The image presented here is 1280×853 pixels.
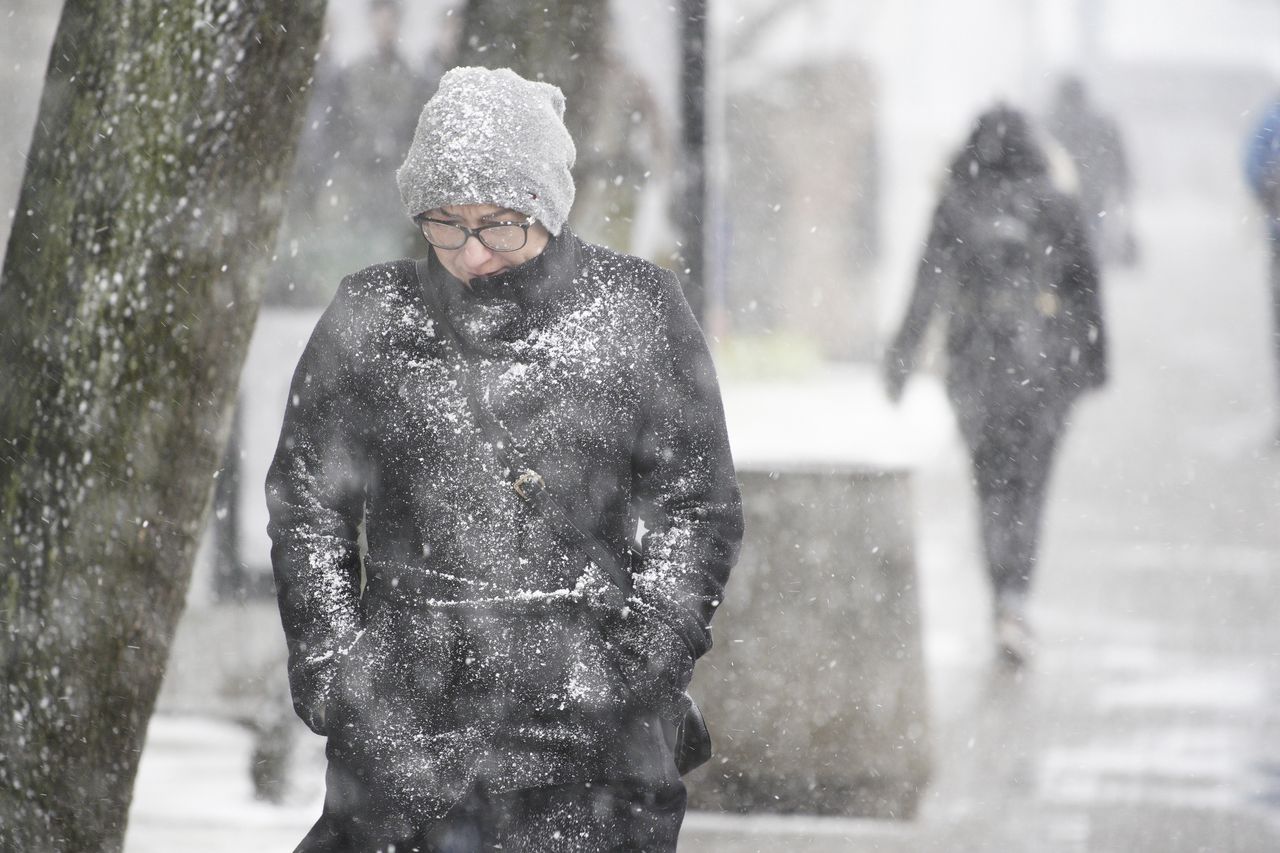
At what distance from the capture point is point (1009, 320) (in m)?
→ 5.61

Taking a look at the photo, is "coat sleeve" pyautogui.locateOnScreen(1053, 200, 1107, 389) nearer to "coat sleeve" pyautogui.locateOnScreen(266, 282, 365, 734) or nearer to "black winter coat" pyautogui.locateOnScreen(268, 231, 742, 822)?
"black winter coat" pyautogui.locateOnScreen(268, 231, 742, 822)

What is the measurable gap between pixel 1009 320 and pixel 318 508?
360cm

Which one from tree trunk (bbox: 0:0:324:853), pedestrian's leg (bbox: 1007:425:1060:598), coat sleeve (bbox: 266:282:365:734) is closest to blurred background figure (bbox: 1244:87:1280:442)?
pedestrian's leg (bbox: 1007:425:1060:598)

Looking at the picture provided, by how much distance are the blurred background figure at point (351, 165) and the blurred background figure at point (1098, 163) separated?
263cm

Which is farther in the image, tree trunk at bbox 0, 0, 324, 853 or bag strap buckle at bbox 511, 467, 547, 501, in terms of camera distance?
tree trunk at bbox 0, 0, 324, 853

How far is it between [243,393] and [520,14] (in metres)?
2.43

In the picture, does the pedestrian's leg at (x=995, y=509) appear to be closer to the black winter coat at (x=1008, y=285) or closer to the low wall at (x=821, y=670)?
the black winter coat at (x=1008, y=285)

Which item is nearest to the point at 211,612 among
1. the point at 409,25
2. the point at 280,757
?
the point at 280,757

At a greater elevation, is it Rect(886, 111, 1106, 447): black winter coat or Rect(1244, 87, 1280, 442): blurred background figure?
Rect(1244, 87, 1280, 442): blurred background figure

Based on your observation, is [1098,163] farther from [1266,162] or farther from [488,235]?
[488,235]

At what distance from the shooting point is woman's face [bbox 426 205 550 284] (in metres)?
2.52

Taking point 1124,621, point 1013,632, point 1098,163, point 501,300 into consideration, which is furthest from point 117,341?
point 1124,621

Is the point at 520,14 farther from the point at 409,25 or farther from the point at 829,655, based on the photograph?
the point at 829,655

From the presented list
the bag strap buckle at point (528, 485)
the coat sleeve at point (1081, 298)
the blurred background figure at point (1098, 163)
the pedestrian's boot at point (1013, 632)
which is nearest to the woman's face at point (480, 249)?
the bag strap buckle at point (528, 485)
